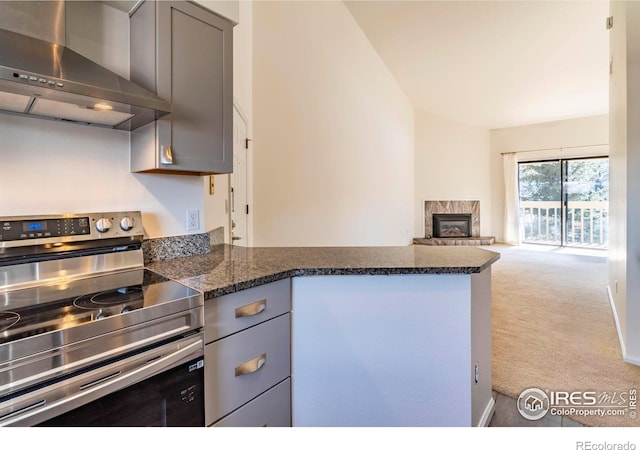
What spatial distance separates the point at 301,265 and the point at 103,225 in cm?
90

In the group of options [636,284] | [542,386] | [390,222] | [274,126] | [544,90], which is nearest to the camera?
[542,386]

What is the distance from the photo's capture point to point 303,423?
1.52 m

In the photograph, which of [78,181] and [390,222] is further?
[390,222]

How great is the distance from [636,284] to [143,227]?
10.2 feet

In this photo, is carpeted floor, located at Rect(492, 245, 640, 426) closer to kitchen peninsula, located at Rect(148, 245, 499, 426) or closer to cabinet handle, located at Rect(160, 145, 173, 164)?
kitchen peninsula, located at Rect(148, 245, 499, 426)

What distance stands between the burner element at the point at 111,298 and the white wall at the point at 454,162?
7.71 m

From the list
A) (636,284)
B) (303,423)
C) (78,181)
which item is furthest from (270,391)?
(636,284)

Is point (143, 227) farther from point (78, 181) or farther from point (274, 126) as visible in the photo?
point (274, 126)

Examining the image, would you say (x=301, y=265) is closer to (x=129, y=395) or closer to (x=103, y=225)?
(x=129, y=395)

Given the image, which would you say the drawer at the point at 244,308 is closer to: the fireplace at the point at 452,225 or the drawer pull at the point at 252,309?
the drawer pull at the point at 252,309

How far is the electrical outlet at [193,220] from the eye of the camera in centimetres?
188

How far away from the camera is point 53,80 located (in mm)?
1020

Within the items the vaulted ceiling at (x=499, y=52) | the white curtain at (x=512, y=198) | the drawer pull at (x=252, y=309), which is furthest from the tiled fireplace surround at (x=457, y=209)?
the drawer pull at (x=252, y=309)

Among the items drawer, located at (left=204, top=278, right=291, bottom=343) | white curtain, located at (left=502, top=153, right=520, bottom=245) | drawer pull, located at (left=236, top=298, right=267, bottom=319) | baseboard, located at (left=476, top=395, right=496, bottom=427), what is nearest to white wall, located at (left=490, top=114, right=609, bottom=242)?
white curtain, located at (left=502, top=153, right=520, bottom=245)
